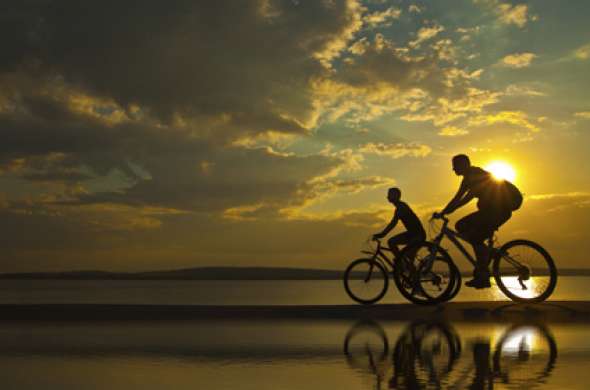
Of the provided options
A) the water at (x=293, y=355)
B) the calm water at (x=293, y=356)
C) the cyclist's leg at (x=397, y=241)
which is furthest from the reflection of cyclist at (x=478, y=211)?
the calm water at (x=293, y=356)

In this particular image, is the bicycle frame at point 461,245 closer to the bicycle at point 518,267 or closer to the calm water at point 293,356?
the bicycle at point 518,267

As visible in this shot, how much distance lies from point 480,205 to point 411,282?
2.03 meters

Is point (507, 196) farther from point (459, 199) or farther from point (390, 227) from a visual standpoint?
point (390, 227)

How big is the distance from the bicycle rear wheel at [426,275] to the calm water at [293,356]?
2.00m

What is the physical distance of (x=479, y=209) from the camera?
12516 millimetres

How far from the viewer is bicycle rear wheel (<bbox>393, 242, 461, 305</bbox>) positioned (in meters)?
12.8

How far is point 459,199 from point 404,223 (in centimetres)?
150

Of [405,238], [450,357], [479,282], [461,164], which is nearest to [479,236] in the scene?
[479,282]

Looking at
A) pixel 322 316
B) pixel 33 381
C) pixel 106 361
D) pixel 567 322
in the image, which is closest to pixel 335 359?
pixel 106 361

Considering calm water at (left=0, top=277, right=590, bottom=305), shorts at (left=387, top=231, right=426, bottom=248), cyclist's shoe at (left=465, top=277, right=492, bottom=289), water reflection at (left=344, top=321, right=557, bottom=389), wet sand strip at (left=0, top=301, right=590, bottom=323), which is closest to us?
water reflection at (left=344, top=321, right=557, bottom=389)

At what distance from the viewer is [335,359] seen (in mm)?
7324

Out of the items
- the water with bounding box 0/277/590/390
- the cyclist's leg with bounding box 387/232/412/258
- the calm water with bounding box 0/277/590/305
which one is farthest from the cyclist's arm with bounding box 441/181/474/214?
the calm water with bounding box 0/277/590/305

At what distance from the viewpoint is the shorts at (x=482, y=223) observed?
40.5ft

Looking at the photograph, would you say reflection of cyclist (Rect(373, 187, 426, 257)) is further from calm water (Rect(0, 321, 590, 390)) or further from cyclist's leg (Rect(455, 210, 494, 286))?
calm water (Rect(0, 321, 590, 390))
